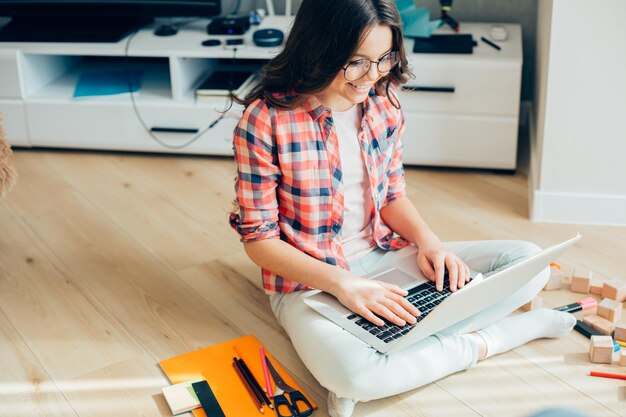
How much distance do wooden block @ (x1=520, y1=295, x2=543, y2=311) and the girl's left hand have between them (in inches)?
10.0

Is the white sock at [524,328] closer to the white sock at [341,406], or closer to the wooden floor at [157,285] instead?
the wooden floor at [157,285]

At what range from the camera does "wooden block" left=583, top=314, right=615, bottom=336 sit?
1.80 m

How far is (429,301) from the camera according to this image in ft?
5.33

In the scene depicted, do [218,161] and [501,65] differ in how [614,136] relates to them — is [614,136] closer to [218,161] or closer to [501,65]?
[501,65]

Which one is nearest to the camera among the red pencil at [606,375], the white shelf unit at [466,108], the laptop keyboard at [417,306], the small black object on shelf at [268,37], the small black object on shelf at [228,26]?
the laptop keyboard at [417,306]

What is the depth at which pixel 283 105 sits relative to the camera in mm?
1599

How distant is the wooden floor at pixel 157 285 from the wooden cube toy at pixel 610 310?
0.09 metres

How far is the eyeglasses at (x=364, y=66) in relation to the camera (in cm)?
149

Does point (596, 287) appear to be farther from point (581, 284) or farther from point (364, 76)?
point (364, 76)

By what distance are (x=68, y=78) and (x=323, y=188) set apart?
1591mm

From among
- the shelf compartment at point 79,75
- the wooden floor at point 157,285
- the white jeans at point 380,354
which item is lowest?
the wooden floor at point 157,285

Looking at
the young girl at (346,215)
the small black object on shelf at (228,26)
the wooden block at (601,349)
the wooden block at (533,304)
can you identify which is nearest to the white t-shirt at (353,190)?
the young girl at (346,215)

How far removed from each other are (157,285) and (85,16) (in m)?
1.20

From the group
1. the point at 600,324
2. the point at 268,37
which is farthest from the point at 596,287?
the point at 268,37
